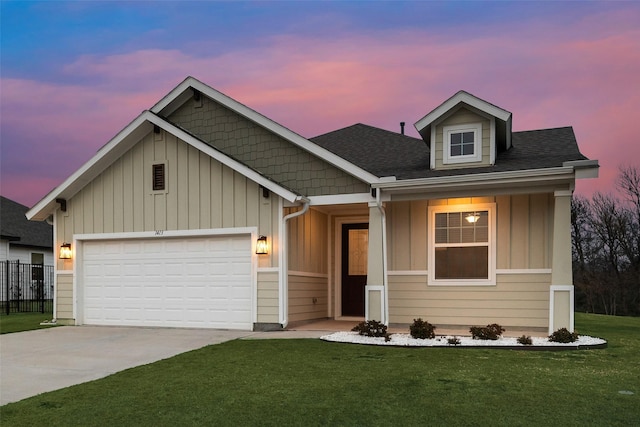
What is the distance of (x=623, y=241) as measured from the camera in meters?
29.6

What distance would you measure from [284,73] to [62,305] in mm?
9309

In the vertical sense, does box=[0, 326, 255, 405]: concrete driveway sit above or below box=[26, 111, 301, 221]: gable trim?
below

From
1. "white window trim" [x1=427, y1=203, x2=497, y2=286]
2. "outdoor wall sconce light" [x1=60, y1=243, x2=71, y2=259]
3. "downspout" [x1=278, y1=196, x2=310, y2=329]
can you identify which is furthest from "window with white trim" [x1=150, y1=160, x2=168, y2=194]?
"white window trim" [x1=427, y1=203, x2=497, y2=286]

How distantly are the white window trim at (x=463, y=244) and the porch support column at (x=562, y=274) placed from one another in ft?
4.92

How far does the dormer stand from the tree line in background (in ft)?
69.1

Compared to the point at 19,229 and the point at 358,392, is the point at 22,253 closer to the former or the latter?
the point at 19,229

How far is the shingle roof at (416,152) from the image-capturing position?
402 inches

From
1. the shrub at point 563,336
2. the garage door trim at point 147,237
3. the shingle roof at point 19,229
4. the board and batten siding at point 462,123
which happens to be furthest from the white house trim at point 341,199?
the shingle roof at point 19,229

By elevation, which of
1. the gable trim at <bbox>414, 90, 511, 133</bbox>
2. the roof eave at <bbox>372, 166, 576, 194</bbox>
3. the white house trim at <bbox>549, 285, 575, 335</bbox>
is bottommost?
the white house trim at <bbox>549, 285, 575, 335</bbox>

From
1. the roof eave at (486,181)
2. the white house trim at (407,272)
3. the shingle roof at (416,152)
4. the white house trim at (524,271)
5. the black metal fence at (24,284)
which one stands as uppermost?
the shingle roof at (416,152)

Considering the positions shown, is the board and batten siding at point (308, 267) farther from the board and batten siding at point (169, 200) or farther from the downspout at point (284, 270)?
the board and batten siding at point (169, 200)

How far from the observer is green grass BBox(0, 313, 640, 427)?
4.65 meters

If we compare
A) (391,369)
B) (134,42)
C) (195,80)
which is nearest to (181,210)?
(195,80)

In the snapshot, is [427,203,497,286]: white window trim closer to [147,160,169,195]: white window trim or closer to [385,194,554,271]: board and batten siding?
[385,194,554,271]: board and batten siding
